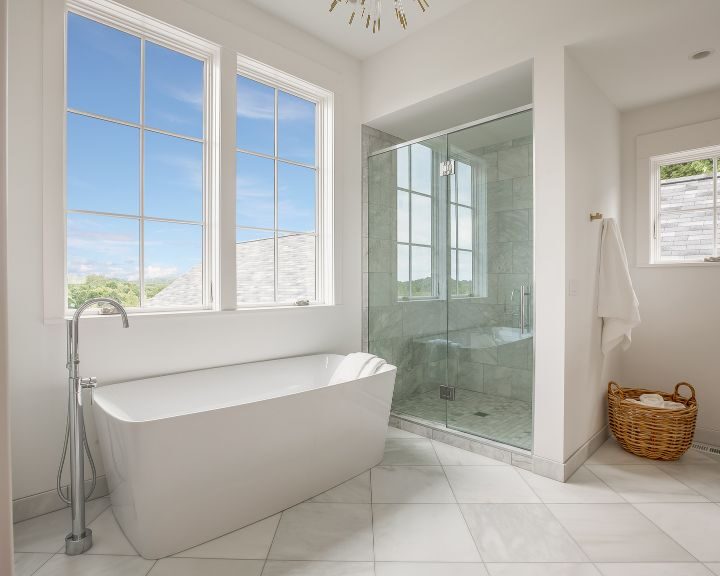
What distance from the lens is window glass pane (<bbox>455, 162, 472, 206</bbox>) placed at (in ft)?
9.41

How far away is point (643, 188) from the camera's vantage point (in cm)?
323

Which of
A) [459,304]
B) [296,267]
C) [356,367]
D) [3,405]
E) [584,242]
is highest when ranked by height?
[584,242]

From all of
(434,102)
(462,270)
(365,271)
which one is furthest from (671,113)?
(365,271)

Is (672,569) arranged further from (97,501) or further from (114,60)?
(114,60)

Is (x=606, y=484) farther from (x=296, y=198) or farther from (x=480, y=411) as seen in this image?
(x=296, y=198)

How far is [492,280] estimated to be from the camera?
9.05 feet

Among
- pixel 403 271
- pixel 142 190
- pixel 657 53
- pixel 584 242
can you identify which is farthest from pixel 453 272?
pixel 142 190

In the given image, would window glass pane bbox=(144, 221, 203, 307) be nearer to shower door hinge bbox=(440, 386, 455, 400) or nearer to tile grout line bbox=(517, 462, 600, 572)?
shower door hinge bbox=(440, 386, 455, 400)

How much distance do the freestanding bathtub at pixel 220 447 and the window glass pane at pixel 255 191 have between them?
1042 mm

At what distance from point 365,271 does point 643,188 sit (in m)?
2.28

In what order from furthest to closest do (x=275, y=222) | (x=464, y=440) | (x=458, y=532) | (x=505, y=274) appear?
(x=275, y=222) < (x=464, y=440) < (x=505, y=274) < (x=458, y=532)

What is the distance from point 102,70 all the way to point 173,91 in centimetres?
38

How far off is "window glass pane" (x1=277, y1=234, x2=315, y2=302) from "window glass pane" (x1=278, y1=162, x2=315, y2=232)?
9 cm

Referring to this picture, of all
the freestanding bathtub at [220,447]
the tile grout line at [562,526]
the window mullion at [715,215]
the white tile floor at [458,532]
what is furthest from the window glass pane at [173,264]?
the window mullion at [715,215]
